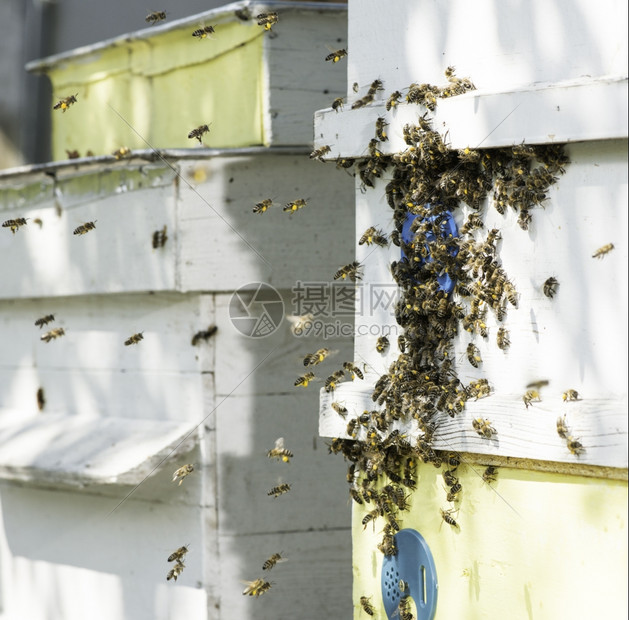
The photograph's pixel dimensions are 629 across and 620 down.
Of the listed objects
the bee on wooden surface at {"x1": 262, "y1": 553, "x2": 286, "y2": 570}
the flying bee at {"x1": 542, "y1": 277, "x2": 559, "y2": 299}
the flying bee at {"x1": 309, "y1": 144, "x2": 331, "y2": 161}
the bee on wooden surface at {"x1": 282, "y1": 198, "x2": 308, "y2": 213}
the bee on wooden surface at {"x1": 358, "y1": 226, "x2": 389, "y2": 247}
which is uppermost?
the flying bee at {"x1": 309, "y1": 144, "x2": 331, "y2": 161}

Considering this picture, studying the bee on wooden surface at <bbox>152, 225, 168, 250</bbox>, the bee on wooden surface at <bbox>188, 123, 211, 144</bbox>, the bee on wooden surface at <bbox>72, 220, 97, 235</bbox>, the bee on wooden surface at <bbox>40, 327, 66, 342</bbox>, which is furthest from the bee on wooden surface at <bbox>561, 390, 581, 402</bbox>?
the bee on wooden surface at <bbox>40, 327, 66, 342</bbox>

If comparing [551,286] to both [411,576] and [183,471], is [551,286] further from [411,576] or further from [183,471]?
[183,471]

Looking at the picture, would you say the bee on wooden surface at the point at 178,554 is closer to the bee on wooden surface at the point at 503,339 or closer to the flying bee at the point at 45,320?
the flying bee at the point at 45,320

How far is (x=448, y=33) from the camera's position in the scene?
128 inches

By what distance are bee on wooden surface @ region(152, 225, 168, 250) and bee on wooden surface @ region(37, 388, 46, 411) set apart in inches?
56.3

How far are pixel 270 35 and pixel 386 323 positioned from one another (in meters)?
1.93

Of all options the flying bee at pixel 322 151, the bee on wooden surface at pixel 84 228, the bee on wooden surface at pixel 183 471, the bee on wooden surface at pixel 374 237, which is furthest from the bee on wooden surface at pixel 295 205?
the bee on wooden surface at pixel 183 471

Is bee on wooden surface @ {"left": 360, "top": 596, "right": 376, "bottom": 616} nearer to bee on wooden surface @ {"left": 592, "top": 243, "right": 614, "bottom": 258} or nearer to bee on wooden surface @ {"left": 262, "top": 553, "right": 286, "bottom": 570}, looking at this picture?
bee on wooden surface @ {"left": 262, "top": 553, "right": 286, "bottom": 570}

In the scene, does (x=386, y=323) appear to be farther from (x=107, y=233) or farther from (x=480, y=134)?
(x=107, y=233)

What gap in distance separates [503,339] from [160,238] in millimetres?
2260

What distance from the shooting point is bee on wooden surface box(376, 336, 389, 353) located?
3514 millimetres

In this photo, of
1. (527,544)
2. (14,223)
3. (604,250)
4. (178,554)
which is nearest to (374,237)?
(604,250)

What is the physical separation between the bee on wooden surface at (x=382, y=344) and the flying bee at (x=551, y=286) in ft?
2.45

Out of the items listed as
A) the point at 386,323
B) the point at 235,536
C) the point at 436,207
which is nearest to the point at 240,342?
the point at 235,536
